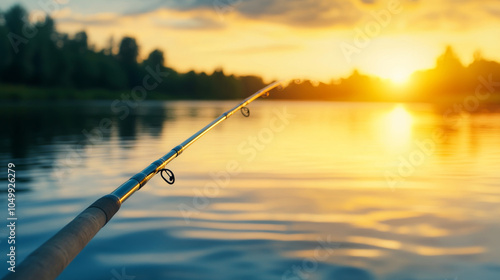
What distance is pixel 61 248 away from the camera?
242 centimetres

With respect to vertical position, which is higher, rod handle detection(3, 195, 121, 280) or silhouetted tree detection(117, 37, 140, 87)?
silhouetted tree detection(117, 37, 140, 87)

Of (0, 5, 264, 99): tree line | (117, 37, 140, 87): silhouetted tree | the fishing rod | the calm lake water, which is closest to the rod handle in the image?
the fishing rod

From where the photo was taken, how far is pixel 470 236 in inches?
250

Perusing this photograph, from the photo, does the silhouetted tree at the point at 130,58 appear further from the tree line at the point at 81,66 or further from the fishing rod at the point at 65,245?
the fishing rod at the point at 65,245

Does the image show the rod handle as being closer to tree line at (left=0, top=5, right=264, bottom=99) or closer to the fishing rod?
the fishing rod

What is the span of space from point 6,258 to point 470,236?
5.63 meters

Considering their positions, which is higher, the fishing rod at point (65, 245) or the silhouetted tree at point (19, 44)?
the silhouetted tree at point (19, 44)

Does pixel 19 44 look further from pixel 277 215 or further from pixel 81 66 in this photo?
pixel 277 215

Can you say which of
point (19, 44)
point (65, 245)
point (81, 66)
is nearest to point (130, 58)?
point (81, 66)

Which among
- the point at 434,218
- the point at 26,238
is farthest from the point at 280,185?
the point at 26,238

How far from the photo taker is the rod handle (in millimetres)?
2150

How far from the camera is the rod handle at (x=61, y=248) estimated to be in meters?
2.15

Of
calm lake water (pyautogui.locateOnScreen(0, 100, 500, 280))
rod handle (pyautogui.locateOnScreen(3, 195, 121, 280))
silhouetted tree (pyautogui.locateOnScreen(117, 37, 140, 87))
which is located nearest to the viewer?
rod handle (pyautogui.locateOnScreen(3, 195, 121, 280))

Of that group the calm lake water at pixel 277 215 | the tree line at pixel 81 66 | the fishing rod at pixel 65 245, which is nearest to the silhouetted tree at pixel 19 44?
the tree line at pixel 81 66
